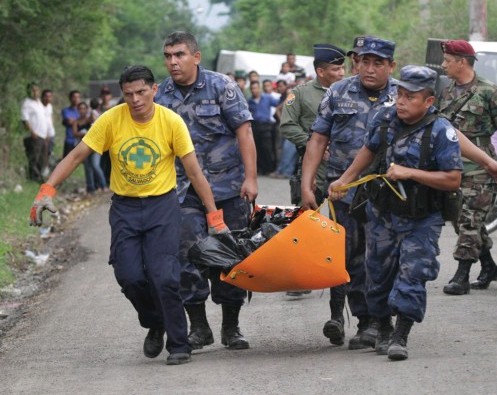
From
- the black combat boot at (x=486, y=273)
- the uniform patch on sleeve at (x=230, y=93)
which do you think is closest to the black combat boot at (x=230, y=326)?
the uniform patch on sleeve at (x=230, y=93)

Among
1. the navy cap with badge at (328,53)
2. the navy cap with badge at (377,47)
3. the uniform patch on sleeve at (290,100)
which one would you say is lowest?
the uniform patch on sleeve at (290,100)

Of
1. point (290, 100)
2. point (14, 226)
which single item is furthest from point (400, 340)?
point (14, 226)

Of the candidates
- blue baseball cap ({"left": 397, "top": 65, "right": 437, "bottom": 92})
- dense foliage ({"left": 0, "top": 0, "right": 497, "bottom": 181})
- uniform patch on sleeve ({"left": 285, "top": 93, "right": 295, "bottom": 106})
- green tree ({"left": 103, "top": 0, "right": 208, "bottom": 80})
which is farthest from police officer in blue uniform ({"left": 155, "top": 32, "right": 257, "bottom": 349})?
green tree ({"left": 103, "top": 0, "right": 208, "bottom": 80})

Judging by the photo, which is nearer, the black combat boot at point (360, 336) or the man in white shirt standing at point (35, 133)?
the black combat boot at point (360, 336)

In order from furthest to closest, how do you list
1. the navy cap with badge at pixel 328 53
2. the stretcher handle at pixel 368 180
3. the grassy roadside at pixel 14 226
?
the grassy roadside at pixel 14 226 → the navy cap with badge at pixel 328 53 → the stretcher handle at pixel 368 180

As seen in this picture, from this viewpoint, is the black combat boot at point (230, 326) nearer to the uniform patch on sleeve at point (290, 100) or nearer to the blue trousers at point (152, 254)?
the blue trousers at point (152, 254)

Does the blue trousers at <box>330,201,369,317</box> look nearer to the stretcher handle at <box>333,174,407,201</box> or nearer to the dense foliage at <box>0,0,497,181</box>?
the stretcher handle at <box>333,174,407,201</box>

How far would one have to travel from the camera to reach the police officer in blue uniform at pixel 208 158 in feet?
31.0

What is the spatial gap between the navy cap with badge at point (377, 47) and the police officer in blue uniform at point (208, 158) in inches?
37.3

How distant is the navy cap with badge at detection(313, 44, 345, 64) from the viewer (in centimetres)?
1093

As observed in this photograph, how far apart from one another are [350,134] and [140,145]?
1.49m

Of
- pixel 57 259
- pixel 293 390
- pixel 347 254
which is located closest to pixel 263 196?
pixel 57 259

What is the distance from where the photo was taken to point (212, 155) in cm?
962

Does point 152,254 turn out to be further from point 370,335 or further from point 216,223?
point 370,335
